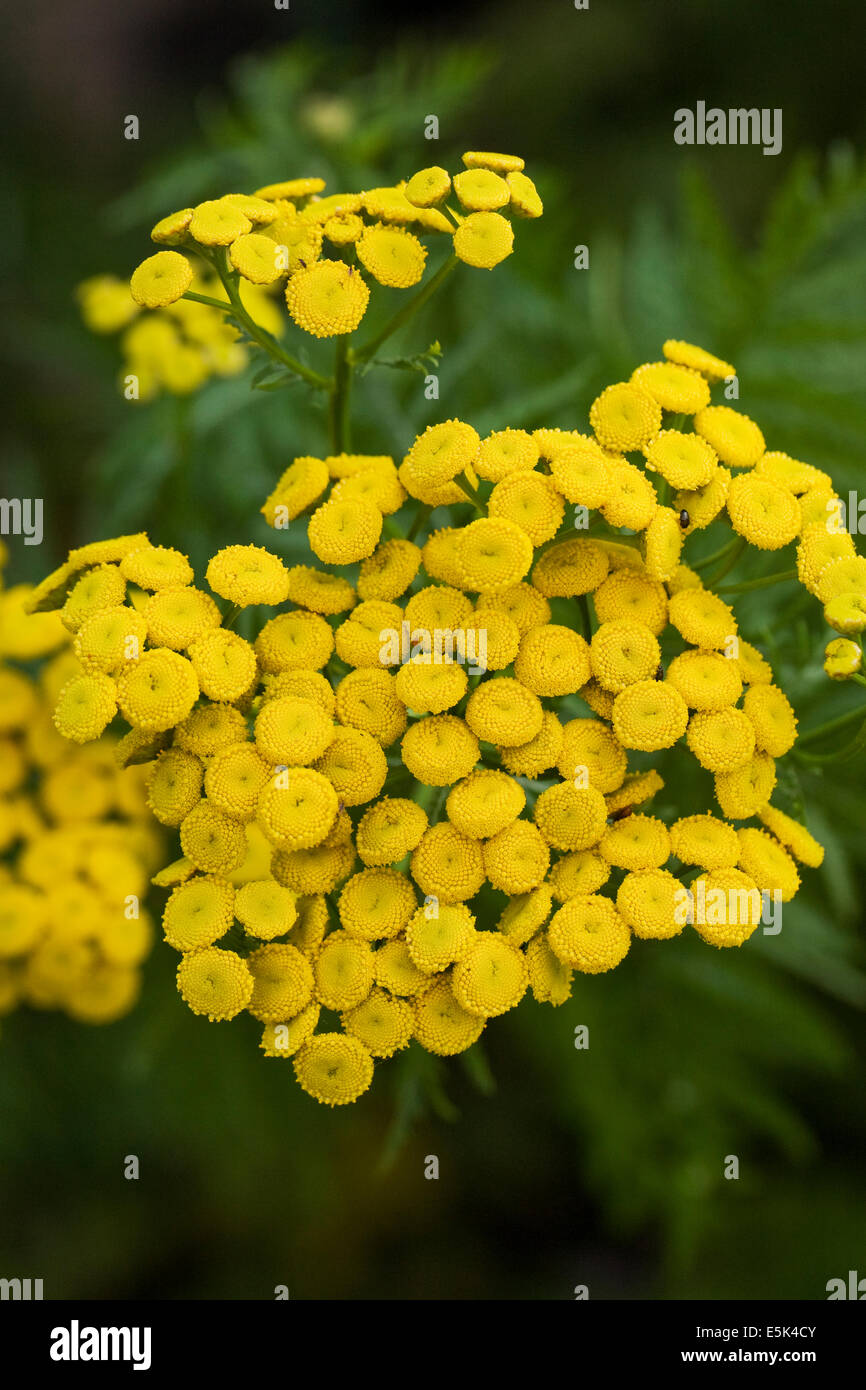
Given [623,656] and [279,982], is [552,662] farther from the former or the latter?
[279,982]

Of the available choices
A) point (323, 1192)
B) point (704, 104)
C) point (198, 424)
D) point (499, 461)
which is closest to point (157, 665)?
point (499, 461)

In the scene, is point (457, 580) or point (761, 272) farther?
point (761, 272)

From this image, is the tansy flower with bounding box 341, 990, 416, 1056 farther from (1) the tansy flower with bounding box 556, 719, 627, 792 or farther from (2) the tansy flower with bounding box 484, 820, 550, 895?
(1) the tansy flower with bounding box 556, 719, 627, 792

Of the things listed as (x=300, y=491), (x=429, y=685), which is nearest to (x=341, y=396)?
(x=300, y=491)

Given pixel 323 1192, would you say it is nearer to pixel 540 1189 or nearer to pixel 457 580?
pixel 540 1189

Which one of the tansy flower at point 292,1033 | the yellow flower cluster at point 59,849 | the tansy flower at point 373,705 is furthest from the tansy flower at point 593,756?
the yellow flower cluster at point 59,849

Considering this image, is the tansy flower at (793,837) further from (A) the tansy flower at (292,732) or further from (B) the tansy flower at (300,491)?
(B) the tansy flower at (300,491)
